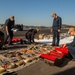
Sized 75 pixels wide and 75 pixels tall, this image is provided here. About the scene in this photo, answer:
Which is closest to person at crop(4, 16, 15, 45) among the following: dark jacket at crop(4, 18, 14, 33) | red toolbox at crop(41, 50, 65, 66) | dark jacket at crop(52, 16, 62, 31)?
dark jacket at crop(4, 18, 14, 33)

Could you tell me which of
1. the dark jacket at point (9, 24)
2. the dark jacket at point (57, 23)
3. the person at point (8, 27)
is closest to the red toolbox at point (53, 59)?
the dark jacket at point (57, 23)

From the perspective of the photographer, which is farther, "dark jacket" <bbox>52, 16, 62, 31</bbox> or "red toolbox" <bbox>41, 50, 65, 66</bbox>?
"dark jacket" <bbox>52, 16, 62, 31</bbox>

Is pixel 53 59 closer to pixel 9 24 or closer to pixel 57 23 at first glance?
pixel 57 23

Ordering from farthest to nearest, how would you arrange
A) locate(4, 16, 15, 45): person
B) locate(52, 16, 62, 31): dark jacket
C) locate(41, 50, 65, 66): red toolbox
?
locate(52, 16, 62, 31): dark jacket
locate(4, 16, 15, 45): person
locate(41, 50, 65, 66): red toolbox

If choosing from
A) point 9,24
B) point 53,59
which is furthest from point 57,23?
point 53,59

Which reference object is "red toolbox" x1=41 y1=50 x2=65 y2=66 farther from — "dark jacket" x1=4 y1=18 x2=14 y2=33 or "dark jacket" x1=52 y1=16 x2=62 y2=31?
"dark jacket" x1=4 y1=18 x2=14 y2=33

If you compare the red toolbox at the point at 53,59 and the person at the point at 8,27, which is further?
the person at the point at 8,27

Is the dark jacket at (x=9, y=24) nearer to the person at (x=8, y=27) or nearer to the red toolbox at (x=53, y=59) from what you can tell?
the person at (x=8, y=27)

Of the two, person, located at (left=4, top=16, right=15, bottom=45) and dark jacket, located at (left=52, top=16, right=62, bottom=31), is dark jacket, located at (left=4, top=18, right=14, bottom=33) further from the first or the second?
dark jacket, located at (left=52, top=16, right=62, bottom=31)

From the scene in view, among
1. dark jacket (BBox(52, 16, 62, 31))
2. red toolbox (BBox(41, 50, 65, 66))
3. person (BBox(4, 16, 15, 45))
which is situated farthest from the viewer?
dark jacket (BBox(52, 16, 62, 31))

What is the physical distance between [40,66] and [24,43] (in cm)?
677

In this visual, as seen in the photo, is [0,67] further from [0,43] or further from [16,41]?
[16,41]

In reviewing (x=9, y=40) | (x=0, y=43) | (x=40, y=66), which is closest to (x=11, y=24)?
(x=9, y=40)

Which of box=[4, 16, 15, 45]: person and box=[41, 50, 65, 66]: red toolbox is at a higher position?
box=[4, 16, 15, 45]: person
